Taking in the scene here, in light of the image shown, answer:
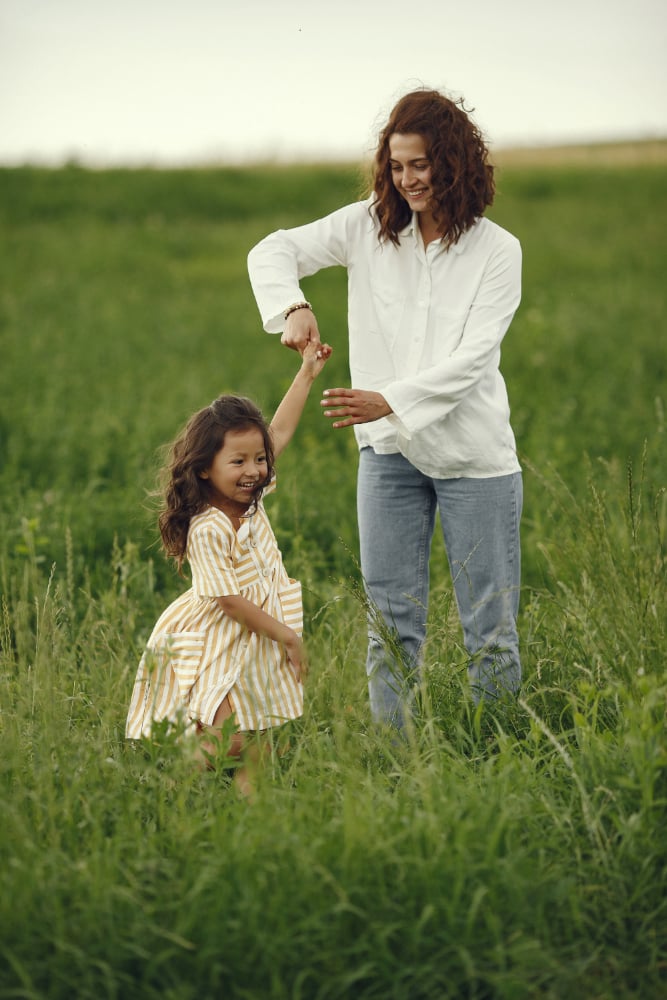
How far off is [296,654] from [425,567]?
70cm

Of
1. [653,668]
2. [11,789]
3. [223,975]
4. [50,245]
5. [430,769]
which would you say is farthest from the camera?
[50,245]

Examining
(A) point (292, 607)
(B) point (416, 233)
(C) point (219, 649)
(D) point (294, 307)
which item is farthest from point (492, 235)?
(C) point (219, 649)

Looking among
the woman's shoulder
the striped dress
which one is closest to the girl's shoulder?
the striped dress

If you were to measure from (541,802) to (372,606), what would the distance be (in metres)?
0.91

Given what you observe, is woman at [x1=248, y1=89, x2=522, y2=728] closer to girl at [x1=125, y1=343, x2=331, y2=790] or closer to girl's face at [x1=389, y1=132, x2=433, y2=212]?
girl's face at [x1=389, y1=132, x2=433, y2=212]

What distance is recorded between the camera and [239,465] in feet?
11.1

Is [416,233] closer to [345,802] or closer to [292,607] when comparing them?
[292,607]

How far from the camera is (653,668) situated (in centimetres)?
337

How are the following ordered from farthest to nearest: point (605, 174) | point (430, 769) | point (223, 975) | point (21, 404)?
point (605, 174), point (21, 404), point (430, 769), point (223, 975)

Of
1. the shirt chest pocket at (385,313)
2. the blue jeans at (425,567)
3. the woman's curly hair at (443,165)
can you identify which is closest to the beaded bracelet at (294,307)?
the shirt chest pocket at (385,313)

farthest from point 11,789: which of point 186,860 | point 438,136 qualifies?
point 438,136

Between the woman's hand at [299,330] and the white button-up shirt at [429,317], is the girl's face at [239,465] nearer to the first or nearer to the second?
the woman's hand at [299,330]

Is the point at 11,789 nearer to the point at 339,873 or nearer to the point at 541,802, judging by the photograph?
the point at 339,873

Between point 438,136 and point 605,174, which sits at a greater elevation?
point 605,174
